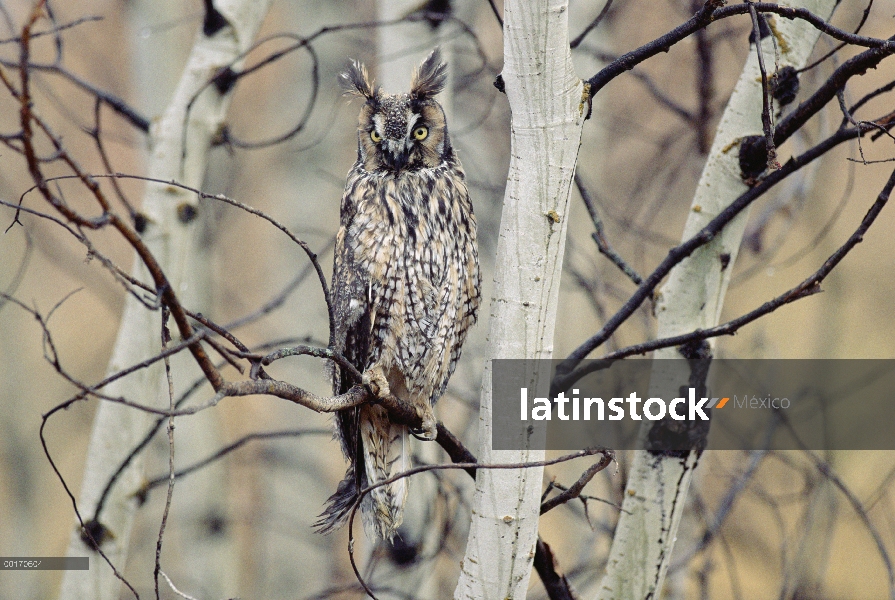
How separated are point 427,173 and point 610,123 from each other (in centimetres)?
273

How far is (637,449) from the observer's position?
1.67 m

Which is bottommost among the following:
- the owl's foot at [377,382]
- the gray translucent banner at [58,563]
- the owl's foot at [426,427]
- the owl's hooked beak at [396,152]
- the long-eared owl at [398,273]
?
the gray translucent banner at [58,563]

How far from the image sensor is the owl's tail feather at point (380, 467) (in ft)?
6.13

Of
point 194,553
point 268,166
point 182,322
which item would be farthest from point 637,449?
point 268,166

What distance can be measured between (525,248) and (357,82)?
0.93 metres

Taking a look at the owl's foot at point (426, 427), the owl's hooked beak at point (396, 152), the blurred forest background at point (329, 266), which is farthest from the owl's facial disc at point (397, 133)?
the owl's foot at point (426, 427)

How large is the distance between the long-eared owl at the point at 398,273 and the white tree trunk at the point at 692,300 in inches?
20.3

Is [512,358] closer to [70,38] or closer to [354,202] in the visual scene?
[354,202]

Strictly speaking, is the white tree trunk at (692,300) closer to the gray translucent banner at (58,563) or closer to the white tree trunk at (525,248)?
the white tree trunk at (525,248)

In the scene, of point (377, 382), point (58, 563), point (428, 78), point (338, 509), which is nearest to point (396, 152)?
point (428, 78)

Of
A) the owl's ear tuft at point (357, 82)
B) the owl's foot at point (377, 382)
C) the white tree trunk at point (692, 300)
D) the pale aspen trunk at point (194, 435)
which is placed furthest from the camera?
the pale aspen trunk at point (194, 435)

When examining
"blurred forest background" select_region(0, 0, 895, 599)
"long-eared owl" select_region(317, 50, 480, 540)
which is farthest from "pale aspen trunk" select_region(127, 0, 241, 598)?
"long-eared owl" select_region(317, 50, 480, 540)

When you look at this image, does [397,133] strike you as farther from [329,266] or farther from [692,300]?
[329,266]

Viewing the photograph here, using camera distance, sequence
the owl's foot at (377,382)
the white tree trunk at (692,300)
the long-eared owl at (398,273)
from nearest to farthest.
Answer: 1. the owl's foot at (377,382)
2. the white tree trunk at (692,300)
3. the long-eared owl at (398,273)
